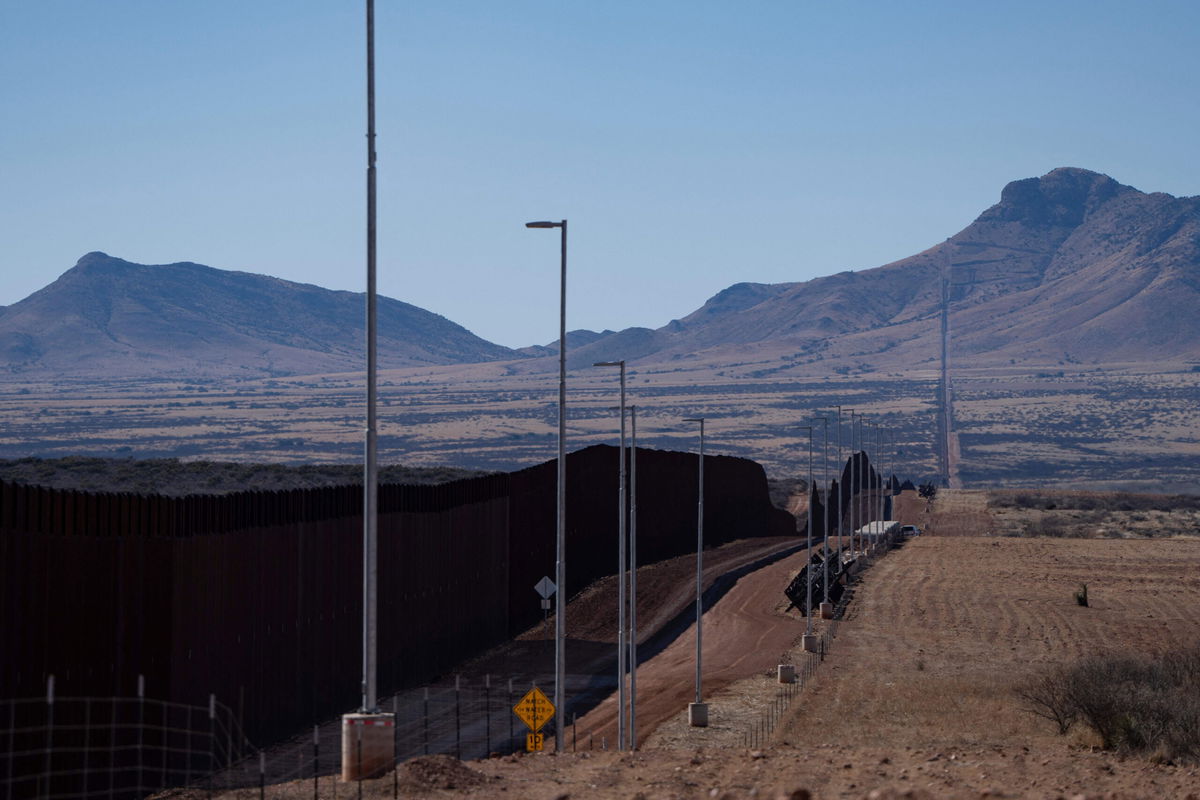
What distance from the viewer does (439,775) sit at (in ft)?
59.4

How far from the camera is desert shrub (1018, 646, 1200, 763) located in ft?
86.8

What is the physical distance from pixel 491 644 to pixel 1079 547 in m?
55.9

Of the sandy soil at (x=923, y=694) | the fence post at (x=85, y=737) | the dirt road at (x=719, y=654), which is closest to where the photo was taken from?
the sandy soil at (x=923, y=694)

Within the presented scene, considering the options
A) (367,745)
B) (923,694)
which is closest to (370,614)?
(367,745)

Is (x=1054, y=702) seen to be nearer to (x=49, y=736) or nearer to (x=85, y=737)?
(x=85, y=737)

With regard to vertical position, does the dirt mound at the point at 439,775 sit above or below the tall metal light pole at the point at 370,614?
below

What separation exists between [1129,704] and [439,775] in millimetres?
14835

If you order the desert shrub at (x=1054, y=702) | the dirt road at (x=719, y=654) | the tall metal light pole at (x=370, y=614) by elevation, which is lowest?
the dirt road at (x=719, y=654)

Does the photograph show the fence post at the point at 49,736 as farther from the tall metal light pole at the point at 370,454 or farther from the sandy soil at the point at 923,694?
the tall metal light pole at the point at 370,454

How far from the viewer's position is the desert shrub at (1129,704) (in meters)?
26.5

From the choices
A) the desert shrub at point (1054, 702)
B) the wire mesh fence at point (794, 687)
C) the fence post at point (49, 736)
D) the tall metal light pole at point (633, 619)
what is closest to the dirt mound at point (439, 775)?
the fence post at point (49, 736)

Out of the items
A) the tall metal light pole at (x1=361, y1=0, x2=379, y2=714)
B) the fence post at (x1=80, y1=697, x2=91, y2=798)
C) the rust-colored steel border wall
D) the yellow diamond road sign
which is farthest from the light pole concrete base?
the yellow diamond road sign

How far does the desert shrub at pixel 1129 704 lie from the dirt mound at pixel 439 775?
11283mm

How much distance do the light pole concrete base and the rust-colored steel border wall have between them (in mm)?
4853
